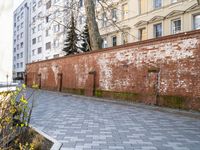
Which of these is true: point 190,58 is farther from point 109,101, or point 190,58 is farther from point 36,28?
point 36,28

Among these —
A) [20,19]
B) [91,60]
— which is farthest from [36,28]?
[91,60]

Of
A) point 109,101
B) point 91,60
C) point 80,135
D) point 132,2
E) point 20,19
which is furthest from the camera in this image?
point 20,19

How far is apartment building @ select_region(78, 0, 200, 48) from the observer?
59.5ft

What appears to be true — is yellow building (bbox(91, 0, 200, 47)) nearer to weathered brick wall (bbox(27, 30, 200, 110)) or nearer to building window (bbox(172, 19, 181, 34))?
building window (bbox(172, 19, 181, 34))

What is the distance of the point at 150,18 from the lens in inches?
853

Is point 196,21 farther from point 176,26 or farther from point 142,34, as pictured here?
point 142,34

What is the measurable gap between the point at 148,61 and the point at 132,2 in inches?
612

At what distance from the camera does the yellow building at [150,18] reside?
18.1 metres

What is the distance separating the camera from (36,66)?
77.1 feet

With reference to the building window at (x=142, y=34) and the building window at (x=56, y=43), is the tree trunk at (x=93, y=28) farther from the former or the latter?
the building window at (x=56, y=43)

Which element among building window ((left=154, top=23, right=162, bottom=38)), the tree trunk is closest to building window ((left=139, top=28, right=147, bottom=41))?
building window ((left=154, top=23, right=162, bottom=38))

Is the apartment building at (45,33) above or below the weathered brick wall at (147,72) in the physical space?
above

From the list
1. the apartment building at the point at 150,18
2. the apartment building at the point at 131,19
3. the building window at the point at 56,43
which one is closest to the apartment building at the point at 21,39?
the apartment building at the point at 131,19

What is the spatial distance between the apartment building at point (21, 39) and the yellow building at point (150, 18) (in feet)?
97.3
